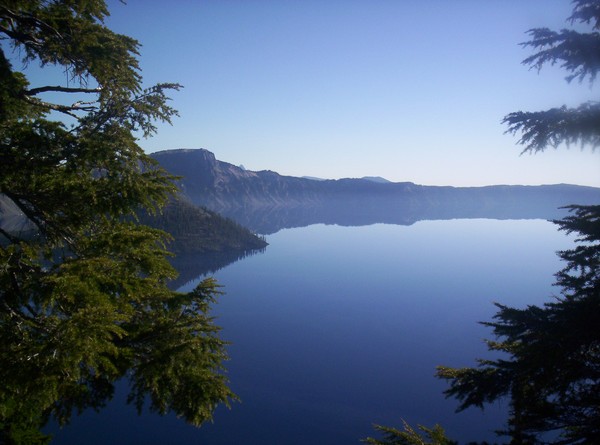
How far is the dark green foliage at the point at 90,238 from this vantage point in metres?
5.61

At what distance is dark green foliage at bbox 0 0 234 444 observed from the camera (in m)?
5.61

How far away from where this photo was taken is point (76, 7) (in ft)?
25.4

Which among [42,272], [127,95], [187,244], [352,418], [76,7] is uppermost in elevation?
[76,7]

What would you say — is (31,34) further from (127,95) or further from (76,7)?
(127,95)

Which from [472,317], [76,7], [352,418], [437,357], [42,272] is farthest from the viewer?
[472,317]

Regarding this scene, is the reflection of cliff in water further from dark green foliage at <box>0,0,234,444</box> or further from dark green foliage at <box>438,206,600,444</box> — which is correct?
dark green foliage at <box>438,206,600,444</box>

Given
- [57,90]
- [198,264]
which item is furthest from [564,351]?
[198,264]

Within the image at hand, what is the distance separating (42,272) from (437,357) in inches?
3902

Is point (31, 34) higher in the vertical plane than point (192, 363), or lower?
higher

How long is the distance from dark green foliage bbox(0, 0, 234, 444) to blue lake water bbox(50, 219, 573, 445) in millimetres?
40749

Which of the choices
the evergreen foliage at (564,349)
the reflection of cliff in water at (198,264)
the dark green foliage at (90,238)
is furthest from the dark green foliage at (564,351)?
the reflection of cliff in water at (198,264)

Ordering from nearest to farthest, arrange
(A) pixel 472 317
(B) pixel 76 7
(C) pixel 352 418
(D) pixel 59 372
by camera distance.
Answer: (D) pixel 59 372 → (B) pixel 76 7 → (C) pixel 352 418 → (A) pixel 472 317

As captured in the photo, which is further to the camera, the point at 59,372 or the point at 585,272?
the point at 585,272

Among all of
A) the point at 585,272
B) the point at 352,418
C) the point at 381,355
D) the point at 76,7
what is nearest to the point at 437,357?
the point at 381,355
